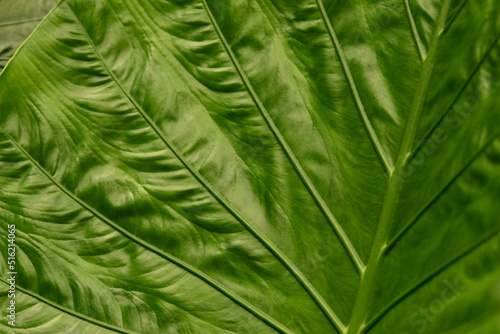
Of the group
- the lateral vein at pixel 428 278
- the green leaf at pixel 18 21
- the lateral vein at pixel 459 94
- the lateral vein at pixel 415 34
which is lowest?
the lateral vein at pixel 428 278

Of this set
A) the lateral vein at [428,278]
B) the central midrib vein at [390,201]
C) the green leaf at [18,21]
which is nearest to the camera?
the lateral vein at [428,278]

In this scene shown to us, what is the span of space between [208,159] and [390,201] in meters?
0.30

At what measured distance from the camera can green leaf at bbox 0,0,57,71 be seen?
4.07ft

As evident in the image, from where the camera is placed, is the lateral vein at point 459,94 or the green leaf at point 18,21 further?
the green leaf at point 18,21

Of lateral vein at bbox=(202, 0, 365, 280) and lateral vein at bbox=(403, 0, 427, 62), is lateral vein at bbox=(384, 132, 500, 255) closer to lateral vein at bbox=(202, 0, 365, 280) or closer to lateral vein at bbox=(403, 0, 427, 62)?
lateral vein at bbox=(202, 0, 365, 280)

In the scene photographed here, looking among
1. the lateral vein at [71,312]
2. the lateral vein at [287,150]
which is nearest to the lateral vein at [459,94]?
the lateral vein at [287,150]

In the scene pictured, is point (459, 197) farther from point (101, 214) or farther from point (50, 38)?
point (50, 38)

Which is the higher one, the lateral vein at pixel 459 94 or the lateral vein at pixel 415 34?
the lateral vein at pixel 415 34

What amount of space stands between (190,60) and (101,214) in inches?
11.8

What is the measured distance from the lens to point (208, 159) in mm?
840

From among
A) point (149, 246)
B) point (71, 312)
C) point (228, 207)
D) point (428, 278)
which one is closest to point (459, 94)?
point (428, 278)

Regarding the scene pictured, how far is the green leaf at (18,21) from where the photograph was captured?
1.24 metres

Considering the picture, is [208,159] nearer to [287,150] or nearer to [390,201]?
[287,150]

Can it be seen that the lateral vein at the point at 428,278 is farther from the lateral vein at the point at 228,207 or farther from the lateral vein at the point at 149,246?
the lateral vein at the point at 149,246
